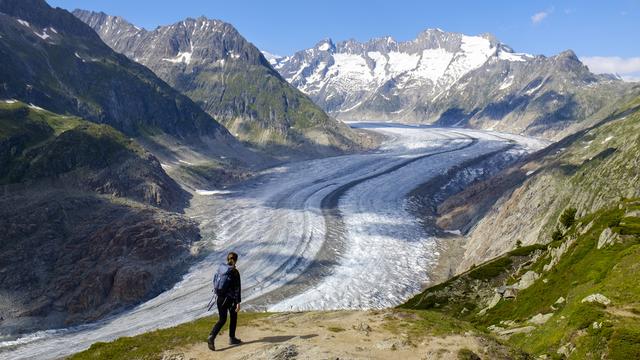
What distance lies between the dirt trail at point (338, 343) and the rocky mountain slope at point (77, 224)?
52.7 metres

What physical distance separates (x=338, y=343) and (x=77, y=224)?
8055cm

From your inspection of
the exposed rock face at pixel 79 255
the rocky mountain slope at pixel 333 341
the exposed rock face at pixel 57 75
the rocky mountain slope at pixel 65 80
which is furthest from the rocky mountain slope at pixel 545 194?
the exposed rock face at pixel 57 75

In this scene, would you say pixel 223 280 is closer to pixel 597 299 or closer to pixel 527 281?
pixel 597 299

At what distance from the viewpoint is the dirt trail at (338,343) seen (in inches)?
708

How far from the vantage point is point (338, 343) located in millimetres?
19672

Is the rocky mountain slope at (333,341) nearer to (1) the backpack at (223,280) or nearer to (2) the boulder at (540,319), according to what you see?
(1) the backpack at (223,280)

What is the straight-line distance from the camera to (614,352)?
14766mm

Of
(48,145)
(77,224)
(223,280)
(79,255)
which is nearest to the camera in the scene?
(223,280)

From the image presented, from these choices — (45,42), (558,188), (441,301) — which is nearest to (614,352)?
(441,301)

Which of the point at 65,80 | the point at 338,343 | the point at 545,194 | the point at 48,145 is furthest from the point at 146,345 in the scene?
the point at 65,80

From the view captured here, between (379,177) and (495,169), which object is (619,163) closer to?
(379,177)

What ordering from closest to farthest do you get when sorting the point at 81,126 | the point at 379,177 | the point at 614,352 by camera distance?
the point at 614,352
the point at 81,126
the point at 379,177

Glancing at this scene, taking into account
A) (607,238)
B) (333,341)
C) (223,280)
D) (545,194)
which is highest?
(223,280)

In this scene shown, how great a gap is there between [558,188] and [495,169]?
93.3 meters
